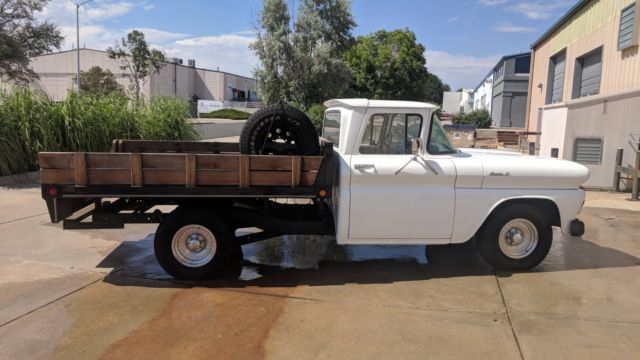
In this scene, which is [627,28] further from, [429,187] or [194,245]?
[194,245]

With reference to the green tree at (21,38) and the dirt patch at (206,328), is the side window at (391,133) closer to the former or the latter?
the dirt patch at (206,328)

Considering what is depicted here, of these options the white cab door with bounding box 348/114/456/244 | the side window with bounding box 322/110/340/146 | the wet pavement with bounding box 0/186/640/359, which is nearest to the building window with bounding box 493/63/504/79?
the wet pavement with bounding box 0/186/640/359

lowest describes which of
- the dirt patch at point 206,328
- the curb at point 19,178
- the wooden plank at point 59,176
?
the dirt patch at point 206,328

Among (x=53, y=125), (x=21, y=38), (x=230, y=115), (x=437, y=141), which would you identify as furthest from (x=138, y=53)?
(x=437, y=141)

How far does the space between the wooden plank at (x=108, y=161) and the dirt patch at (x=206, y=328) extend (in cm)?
134

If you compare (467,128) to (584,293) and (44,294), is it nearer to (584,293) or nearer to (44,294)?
(584,293)

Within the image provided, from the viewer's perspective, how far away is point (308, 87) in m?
26.9

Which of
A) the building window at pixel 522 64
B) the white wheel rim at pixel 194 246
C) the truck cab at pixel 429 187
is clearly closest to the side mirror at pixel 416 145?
the truck cab at pixel 429 187

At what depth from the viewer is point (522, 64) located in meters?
52.3

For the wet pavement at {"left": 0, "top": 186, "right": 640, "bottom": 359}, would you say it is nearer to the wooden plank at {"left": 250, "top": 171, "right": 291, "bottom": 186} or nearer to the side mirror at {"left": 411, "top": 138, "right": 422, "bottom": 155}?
the wooden plank at {"left": 250, "top": 171, "right": 291, "bottom": 186}

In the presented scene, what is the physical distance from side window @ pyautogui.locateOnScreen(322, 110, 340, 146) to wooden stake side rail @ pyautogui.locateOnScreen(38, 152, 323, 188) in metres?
0.70

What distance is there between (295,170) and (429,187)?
4.54ft

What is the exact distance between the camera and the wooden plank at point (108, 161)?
475 cm

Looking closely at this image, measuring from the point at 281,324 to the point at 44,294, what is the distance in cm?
231
